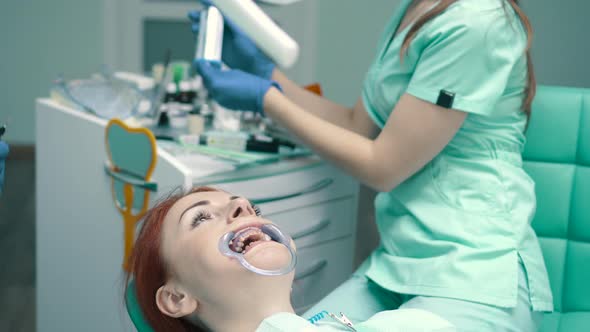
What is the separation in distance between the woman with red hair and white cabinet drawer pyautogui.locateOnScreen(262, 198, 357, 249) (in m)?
0.48

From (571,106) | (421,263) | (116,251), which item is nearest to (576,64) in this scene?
(571,106)

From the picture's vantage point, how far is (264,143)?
1634 mm

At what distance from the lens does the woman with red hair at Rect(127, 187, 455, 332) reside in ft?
3.11

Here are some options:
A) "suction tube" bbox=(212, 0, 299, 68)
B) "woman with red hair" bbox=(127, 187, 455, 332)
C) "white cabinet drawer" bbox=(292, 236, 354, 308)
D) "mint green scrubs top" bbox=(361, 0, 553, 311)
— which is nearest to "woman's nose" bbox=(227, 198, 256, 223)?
"woman with red hair" bbox=(127, 187, 455, 332)

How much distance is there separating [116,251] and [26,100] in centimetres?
259

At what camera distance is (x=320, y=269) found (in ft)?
5.61

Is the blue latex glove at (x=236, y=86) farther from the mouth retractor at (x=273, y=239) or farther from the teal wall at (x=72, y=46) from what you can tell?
the teal wall at (x=72, y=46)

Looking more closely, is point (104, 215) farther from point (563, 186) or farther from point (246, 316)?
point (563, 186)

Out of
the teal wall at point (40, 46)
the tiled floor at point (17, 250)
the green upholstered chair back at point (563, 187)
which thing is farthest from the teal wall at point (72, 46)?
the green upholstered chair back at point (563, 187)

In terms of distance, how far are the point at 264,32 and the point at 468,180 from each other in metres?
0.46

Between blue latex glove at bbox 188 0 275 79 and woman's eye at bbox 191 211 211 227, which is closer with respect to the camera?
woman's eye at bbox 191 211 211 227

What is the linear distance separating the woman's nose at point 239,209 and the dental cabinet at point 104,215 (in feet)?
1.29

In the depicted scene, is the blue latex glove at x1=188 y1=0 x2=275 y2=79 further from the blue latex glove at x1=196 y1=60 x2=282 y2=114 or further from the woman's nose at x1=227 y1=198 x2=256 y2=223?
the woman's nose at x1=227 y1=198 x2=256 y2=223

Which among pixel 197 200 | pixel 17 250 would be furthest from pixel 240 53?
pixel 17 250
